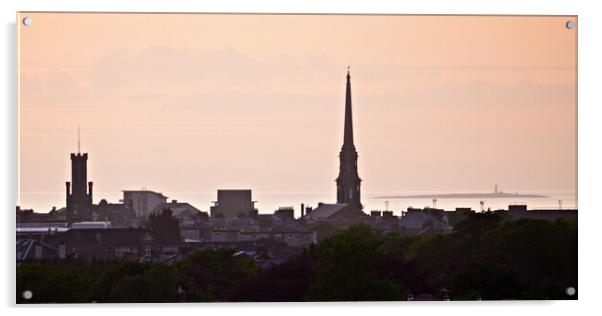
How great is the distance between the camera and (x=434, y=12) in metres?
10.3

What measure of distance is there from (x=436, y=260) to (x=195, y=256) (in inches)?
51.8

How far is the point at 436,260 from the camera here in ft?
34.5

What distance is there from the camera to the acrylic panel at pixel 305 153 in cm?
1023

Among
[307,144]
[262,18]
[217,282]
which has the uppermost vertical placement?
[262,18]

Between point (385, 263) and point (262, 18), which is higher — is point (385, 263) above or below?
below

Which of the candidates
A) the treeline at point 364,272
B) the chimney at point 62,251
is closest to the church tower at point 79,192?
the chimney at point 62,251

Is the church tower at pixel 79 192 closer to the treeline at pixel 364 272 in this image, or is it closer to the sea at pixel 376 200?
the sea at pixel 376 200

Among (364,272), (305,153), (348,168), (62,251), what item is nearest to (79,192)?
(62,251)

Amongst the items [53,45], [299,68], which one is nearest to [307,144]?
[299,68]

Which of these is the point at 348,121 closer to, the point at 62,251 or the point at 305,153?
the point at 305,153

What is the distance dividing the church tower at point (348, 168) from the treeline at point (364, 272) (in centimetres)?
24

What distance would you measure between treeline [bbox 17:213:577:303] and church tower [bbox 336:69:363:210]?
244mm

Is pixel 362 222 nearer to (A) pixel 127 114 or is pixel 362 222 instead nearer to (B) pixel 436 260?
(B) pixel 436 260

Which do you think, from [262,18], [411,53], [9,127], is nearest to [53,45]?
[9,127]
